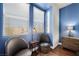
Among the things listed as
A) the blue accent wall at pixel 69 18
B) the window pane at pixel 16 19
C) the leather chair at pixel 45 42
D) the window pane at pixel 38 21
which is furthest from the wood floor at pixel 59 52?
the window pane at pixel 16 19

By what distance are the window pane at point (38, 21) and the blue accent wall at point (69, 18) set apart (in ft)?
Answer: 1.04

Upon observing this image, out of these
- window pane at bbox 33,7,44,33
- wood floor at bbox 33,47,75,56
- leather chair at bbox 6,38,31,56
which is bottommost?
wood floor at bbox 33,47,75,56

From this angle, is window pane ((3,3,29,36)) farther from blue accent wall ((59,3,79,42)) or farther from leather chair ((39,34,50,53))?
blue accent wall ((59,3,79,42))

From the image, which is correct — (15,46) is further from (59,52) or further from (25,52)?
(59,52)

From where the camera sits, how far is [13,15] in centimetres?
162

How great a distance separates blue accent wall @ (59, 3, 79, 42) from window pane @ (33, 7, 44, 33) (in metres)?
0.32

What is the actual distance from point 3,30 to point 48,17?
78cm

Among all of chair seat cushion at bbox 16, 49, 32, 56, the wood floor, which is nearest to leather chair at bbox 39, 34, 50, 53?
the wood floor

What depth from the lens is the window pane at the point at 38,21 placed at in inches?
65.7

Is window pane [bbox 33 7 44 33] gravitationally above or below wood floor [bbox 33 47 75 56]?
Result: above

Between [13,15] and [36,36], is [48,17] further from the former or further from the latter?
[13,15]

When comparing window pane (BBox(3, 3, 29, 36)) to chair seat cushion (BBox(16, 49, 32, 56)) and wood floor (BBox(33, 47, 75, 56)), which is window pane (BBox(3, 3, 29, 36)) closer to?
chair seat cushion (BBox(16, 49, 32, 56))

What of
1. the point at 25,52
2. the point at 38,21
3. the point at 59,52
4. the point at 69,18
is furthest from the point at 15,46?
the point at 69,18

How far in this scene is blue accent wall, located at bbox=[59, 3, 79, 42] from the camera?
166 cm
